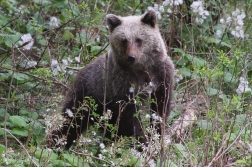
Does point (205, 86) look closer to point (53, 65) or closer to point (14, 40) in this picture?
point (53, 65)

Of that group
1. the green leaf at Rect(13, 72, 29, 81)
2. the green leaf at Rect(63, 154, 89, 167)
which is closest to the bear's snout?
the green leaf at Rect(13, 72, 29, 81)

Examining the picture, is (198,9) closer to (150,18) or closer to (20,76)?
(150,18)

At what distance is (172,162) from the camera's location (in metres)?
4.71

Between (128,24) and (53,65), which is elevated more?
(128,24)

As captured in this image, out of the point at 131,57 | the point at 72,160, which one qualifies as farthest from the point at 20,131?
the point at 131,57

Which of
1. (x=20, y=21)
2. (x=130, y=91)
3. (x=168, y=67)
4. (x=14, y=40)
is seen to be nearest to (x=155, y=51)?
(x=168, y=67)

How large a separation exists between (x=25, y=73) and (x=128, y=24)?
4.49 feet

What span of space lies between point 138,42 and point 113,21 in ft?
1.53

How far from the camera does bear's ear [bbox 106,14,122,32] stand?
6902mm

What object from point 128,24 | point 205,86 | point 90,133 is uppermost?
point 128,24

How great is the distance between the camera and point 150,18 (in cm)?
680

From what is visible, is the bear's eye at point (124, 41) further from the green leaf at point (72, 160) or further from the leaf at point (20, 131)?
the green leaf at point (72, 160)

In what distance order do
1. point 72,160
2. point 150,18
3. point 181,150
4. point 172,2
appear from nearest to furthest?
point 72,160, point 181,150, point 150,18, point 172,2

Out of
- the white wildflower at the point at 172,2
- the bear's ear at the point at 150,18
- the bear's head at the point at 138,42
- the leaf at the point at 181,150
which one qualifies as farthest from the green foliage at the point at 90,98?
the bear's ear at the point at 150,18
